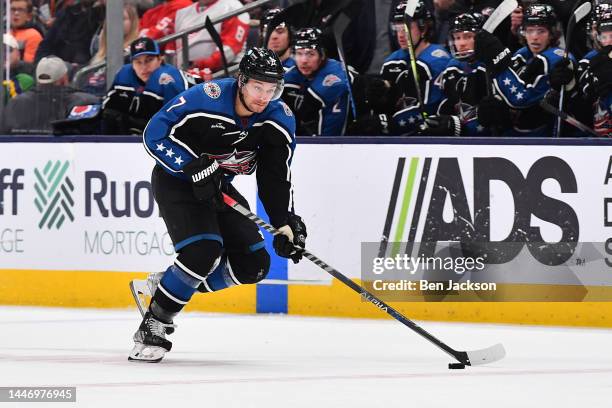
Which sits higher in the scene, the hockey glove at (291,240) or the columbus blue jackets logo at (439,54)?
the columbus blue jackets logo at (439,54)

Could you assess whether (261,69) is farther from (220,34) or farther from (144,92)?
(220,34)

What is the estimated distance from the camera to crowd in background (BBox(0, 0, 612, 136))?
714 centimetres

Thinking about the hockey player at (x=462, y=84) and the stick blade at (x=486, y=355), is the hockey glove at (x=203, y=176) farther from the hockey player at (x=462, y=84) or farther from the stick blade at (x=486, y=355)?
the hockey player at (x=462, y=84)

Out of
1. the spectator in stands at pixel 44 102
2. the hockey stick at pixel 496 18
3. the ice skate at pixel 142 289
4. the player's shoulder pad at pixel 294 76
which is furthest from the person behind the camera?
the spectator in stands at pixel 44 102

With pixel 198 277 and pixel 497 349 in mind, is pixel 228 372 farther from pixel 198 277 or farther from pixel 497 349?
pixel 497 349

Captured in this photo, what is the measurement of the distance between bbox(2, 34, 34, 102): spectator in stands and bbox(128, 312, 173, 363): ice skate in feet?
9.92

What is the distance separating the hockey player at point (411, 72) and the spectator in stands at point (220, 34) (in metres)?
1.09

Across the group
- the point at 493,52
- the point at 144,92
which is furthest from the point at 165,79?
the point at 493,52

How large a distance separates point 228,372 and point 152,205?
2.35 m

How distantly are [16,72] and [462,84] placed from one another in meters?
2.64

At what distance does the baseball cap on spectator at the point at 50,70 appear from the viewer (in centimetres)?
829

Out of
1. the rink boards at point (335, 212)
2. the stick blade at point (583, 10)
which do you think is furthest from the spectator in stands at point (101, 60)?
the stick blade at point (583, 10)

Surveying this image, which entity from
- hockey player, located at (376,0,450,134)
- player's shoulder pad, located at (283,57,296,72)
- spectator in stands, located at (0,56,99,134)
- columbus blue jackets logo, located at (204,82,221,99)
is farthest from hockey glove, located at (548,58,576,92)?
spectator in stands, located at (0,56,99,134)
